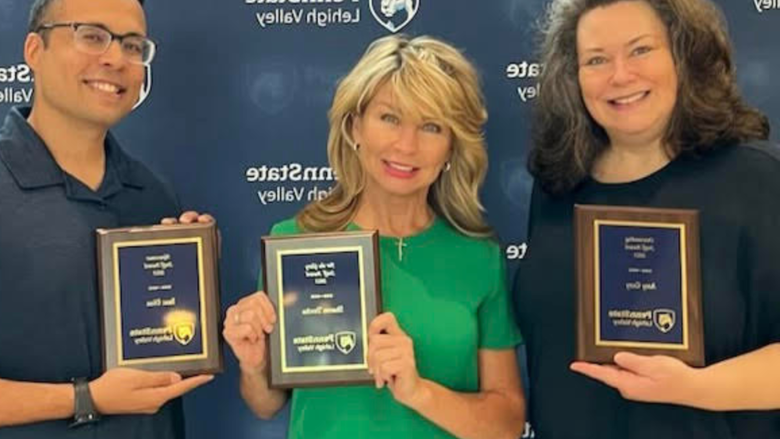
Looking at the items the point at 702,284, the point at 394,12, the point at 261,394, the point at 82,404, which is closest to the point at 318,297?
the point at 261,394

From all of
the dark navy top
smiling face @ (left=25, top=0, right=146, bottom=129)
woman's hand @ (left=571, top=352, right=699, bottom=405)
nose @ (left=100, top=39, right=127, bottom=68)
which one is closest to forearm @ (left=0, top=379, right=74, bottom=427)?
smiling face @ (left=25, top=0, right=146, bottom=129)

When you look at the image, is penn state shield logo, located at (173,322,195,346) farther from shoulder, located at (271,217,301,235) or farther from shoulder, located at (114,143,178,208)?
shoulder, located at (114,143,178,208)

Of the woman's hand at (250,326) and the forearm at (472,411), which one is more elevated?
the woman's hand at (250,326)

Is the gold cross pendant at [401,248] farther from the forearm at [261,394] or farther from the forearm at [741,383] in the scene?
the forearm at [741,383]

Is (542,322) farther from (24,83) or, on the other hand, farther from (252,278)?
(24,83)

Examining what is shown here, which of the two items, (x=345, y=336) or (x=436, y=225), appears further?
(x=436, y=225)

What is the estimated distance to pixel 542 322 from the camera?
219 centimetres

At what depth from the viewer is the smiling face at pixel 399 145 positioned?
213 centimetres

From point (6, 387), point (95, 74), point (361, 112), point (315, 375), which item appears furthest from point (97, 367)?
point (361, 112)

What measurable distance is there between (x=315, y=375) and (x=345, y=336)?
110 mm

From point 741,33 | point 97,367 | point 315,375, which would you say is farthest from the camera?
point 741,33

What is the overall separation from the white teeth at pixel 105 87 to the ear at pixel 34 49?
17 cm

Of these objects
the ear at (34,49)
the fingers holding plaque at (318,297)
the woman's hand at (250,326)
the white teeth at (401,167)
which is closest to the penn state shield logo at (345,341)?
the fingers holding plaque at (318,297)

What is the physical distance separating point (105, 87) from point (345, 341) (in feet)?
2.87
